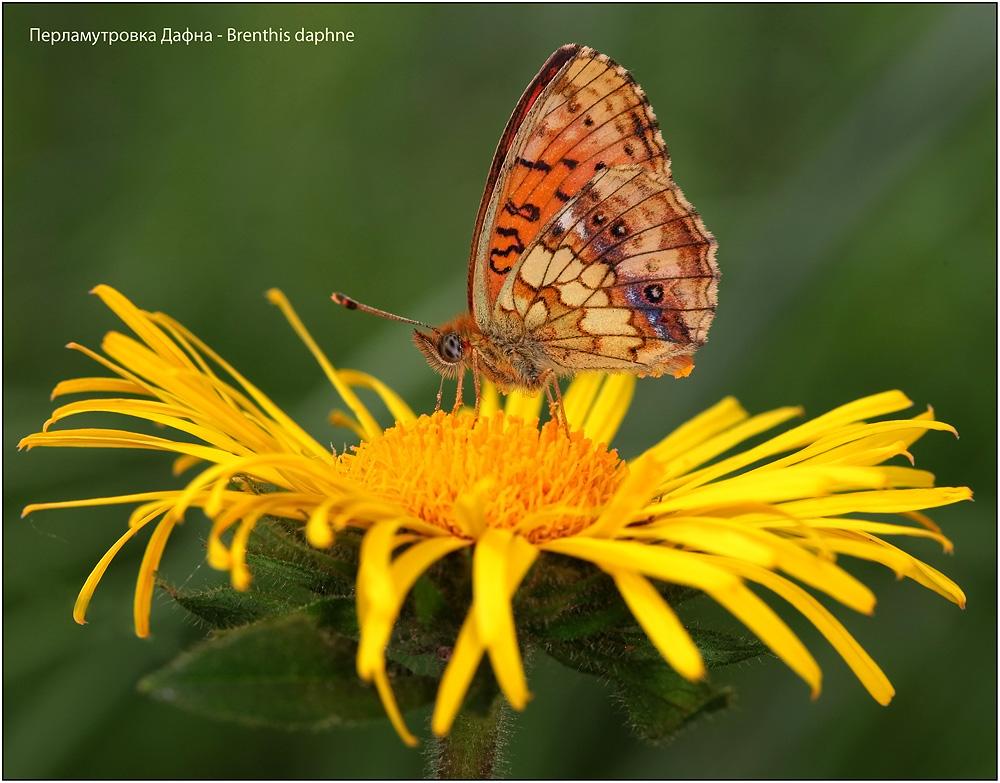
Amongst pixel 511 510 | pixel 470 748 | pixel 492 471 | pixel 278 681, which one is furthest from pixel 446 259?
pixel 278 681

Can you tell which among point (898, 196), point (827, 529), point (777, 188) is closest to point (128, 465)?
point (827, 529)

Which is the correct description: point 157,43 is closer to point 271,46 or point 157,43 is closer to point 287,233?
point 271,46

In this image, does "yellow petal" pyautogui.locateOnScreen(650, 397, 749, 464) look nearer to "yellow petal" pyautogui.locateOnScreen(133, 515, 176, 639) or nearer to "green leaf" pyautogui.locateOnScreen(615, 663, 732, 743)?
"green leaf" pyautogui.locateOnScreen(615, 663, 732, 743)

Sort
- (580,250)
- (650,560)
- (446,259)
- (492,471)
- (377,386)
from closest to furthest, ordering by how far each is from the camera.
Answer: (650,560) → (492,471) → (580,250) → (377,386) → (446,259)

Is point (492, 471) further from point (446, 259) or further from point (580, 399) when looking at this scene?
point (446, 259)

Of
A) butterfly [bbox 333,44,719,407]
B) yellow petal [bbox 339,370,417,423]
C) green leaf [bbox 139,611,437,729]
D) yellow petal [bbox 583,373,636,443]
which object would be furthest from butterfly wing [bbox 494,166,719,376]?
green leaf [bbox 139,611,437,729]
